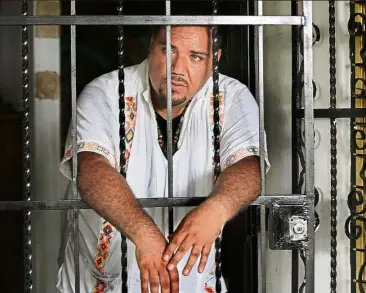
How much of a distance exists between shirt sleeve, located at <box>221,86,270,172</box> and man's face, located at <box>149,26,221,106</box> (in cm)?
16

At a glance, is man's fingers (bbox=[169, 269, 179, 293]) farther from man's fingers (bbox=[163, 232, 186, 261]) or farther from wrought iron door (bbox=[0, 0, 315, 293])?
wrought iron door (bbox=[0, 0, 315, 293])

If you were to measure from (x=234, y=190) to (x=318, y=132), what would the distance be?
43.0 inches

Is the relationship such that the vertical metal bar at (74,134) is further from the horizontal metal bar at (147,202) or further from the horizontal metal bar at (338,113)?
the horizontal metal bar at (338,113)

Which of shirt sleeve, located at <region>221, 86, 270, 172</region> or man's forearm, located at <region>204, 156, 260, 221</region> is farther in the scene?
shirt sleeve, located at <region>221, 86, 270, 172</region>

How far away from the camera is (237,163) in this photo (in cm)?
233

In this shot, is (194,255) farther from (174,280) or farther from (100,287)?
(100,287)

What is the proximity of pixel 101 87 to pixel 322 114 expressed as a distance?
88cm

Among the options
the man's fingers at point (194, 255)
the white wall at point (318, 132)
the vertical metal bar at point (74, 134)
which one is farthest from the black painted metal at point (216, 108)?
the white wall at point (318, 132)

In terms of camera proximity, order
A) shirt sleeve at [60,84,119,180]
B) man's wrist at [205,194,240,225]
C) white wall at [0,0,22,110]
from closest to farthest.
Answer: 1. man's wrist at [205,194,240,225]
2. shirt sleeve at [60,84,119,180]
3. white wall at [0,0,22,110]

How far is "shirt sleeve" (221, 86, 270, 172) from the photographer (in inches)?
95.3

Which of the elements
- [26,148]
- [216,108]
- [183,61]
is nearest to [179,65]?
[183,61]

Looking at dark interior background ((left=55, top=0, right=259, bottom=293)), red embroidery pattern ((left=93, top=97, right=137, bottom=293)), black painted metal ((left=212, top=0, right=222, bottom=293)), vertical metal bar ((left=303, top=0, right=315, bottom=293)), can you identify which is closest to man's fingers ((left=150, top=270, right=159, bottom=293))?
black painted metal ((left=212, top=0, right=222, bottom=293))

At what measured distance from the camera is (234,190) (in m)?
2.03

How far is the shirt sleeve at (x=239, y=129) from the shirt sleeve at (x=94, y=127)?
41cm
